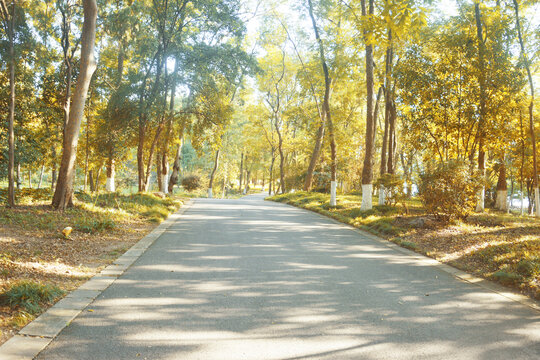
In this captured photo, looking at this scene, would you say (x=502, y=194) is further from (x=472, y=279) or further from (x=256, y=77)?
(x=472, y=279)

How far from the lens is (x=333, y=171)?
18.3 m

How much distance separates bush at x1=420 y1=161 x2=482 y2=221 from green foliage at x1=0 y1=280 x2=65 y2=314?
873cm

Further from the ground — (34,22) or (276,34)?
(276,34)

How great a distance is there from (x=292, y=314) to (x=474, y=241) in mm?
5700

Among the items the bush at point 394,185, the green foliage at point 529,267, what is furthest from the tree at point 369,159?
the green foliage at point 529,267

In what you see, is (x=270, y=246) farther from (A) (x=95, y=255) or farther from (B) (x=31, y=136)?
(B) (x=31, y=136)

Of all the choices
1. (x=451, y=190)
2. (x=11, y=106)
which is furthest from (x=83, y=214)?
(x=451, y=190)

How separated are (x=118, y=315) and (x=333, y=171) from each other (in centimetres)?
1526

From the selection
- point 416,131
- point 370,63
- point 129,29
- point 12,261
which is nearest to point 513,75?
point 416,131

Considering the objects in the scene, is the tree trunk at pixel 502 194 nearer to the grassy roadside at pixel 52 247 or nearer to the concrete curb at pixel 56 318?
the grassy roadside at pixel 52 247

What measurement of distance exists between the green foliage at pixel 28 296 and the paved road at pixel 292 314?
492 mm

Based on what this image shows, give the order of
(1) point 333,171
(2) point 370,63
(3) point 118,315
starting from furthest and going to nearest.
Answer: (1) point 333,171
(2) point 370,63
(3) point 118,315

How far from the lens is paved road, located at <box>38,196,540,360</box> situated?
3.26m

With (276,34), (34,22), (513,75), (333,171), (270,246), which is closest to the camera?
(270,246)
